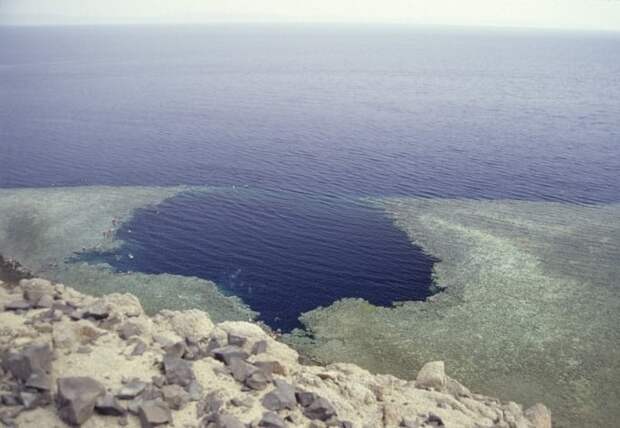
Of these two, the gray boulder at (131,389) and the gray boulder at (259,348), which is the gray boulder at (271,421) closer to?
the gray boulder at (131,389)

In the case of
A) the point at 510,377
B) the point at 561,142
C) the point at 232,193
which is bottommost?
the point at 510,377

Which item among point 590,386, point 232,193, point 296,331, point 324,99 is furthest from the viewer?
point 324,99

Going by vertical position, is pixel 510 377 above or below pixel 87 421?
below

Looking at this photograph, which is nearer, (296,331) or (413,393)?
(413,393)

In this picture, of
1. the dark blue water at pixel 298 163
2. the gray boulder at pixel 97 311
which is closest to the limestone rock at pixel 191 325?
the gray boulder at pixel 97 311

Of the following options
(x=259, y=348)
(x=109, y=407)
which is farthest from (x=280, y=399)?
(x=109, y=407)

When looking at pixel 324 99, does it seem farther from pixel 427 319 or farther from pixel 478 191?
pixel 427 319

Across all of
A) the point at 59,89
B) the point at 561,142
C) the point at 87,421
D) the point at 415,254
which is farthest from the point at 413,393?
the point at 59,89

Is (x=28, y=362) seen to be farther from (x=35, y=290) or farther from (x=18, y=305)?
(x=35, y=290)

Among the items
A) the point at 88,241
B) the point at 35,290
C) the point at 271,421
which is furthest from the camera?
the point at 88,241
